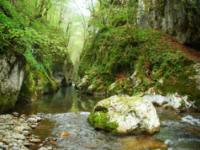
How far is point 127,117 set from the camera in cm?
956

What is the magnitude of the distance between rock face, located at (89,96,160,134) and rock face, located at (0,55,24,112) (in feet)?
13.6

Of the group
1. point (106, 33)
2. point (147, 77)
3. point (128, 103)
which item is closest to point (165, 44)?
point (147, 77)

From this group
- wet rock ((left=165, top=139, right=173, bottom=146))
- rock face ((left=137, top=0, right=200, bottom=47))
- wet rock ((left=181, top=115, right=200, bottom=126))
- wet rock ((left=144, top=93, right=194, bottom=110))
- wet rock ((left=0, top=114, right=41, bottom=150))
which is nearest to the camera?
wet rock ((left=0, top=114, right=41, bottom=150))

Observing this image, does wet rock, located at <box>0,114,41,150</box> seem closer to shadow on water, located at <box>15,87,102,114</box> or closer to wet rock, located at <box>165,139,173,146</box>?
shadow on water, located at <box>15,87,102,114</box>

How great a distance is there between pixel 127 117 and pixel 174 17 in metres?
13.7

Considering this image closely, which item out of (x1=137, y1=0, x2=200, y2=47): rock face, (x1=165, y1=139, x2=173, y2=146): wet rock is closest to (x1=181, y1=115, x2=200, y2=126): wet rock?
(x1=165, y1=139, x2=173, y2=146): wet rock

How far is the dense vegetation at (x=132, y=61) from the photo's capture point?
16438 millimetres

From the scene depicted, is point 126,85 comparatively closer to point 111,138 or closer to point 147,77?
point 147,77

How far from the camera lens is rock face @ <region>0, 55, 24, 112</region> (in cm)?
1156

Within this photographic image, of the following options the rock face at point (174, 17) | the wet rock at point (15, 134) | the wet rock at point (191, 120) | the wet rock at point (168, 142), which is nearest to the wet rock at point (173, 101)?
the wet rock at point (191, 120)

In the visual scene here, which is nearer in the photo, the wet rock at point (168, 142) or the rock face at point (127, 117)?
the wet rock at point (168, 142)

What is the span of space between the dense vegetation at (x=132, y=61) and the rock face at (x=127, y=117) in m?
5.51

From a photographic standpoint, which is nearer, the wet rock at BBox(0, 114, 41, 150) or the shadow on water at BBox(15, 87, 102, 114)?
Answer: the wet rock at BBox(0, 114, 41, 150)

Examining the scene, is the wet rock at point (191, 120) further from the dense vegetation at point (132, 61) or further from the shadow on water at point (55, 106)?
the shadow on water at point (55, 106)
